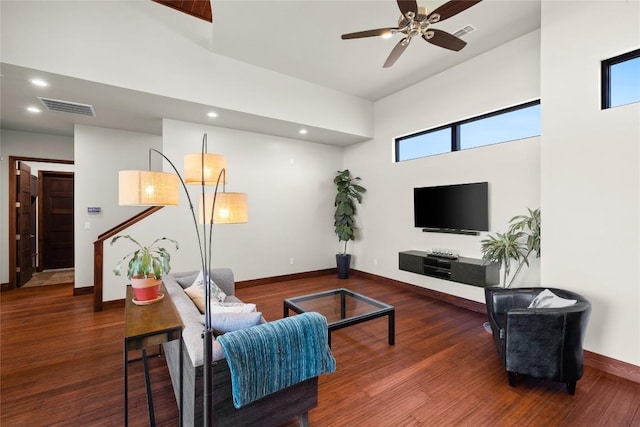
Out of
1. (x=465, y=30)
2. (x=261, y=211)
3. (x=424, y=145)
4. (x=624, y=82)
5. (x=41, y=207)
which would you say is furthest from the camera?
(x=41, y=207)

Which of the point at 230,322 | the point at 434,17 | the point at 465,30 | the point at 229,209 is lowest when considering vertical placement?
the point at 230,322

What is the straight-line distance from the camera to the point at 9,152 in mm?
4734

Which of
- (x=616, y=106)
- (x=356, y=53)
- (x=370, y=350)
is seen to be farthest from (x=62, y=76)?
(x=616, y=106)

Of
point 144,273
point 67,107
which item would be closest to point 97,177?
point 67,107

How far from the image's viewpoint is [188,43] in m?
3.60

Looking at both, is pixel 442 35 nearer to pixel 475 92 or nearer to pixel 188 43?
pixel 475 92

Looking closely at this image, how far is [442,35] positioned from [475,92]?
5.73 feet

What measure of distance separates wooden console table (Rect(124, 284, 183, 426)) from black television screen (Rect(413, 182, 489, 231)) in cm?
374

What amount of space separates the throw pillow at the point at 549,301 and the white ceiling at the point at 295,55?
2.96 meters

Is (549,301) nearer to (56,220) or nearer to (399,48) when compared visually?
(399,48)

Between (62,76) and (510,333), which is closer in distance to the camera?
(510,333)

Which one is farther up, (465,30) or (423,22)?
(465,30)

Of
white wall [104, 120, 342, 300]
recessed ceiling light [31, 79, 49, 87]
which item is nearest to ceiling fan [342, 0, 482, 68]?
white wall [104, 120, 342, 300]

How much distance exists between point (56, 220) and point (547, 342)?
8.54 meters
